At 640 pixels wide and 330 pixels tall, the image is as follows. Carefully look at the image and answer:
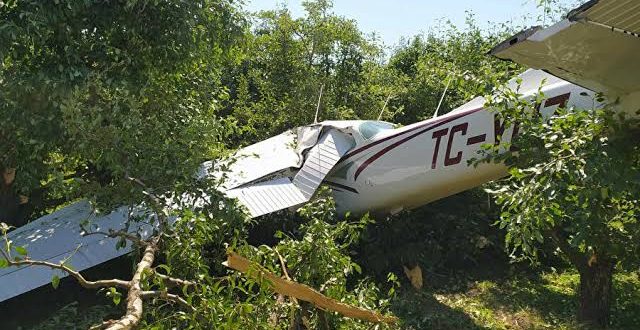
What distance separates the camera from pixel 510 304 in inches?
265

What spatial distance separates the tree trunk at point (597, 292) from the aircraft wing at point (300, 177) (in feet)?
9.85

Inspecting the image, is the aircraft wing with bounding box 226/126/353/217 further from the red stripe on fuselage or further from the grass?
the grass

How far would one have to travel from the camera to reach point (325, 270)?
12.8 ft

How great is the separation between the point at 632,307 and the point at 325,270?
14.7ft

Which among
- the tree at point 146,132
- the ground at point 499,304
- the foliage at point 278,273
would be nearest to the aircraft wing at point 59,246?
the tree at point 146,132

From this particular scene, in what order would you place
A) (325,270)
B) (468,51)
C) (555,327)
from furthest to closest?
1. (468,51)
2. (555,327)
3. (325,270)

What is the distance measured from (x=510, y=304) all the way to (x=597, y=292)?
109 cm

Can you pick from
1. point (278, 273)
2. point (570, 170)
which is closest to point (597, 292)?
point (570, 170)

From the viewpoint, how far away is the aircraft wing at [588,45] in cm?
268

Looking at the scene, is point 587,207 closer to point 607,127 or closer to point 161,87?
point 607,127

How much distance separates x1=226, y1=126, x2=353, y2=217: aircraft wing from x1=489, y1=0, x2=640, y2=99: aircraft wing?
12.2 ft

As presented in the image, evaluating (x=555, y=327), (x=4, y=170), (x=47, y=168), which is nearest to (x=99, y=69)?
(x=47, y=168)

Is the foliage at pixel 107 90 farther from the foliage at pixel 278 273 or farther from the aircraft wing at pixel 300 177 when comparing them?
the aircraft wing at pixel 300 177

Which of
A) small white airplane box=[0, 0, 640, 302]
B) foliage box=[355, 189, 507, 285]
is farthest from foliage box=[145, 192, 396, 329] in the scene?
foliage box=[355, 189, 507, 285]
